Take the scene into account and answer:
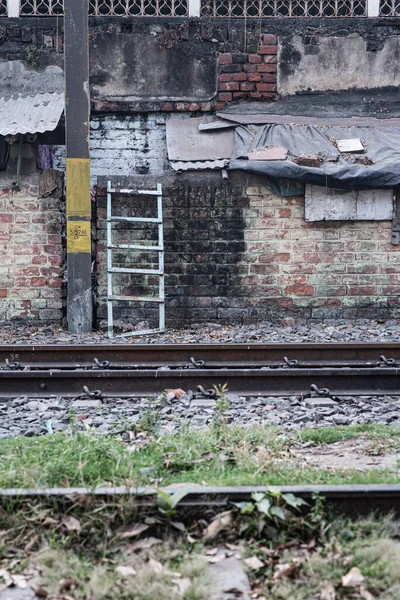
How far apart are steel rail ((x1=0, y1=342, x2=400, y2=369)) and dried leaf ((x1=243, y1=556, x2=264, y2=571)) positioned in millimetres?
3714

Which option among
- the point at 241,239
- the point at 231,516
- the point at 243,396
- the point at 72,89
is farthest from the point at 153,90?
the point at 231,516

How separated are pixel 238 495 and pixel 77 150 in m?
6.38

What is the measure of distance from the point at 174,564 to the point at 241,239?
6.83m

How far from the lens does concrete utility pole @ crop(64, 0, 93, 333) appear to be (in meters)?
8.54

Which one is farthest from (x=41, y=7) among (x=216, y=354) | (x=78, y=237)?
(x=216, y=354)

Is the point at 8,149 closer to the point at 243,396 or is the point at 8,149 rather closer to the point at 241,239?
the point at 241,239

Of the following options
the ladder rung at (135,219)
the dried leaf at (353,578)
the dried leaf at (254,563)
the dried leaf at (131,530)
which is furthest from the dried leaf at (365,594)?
the ladder rung at (135,219)

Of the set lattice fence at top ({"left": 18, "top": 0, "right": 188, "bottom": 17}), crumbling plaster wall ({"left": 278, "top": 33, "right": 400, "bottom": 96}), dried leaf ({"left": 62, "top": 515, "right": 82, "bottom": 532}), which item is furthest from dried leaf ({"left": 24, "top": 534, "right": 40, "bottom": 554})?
lattice fence at top ({"left": 18, "top": 0, "right": 188, "bottom": 17})

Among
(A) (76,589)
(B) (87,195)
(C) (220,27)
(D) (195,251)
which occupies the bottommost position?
(A) (76,589)

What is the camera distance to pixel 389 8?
35.9 ft

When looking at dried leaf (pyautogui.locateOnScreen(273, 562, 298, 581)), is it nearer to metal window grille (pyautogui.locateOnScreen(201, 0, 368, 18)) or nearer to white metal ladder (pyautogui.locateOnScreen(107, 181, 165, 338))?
white metal ladder (pyautogui.locateOnScreen(107, 181, 165, 338))

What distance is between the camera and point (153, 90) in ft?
34.8

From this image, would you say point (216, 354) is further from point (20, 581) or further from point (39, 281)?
point (20, 581)

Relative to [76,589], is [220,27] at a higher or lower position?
higher
